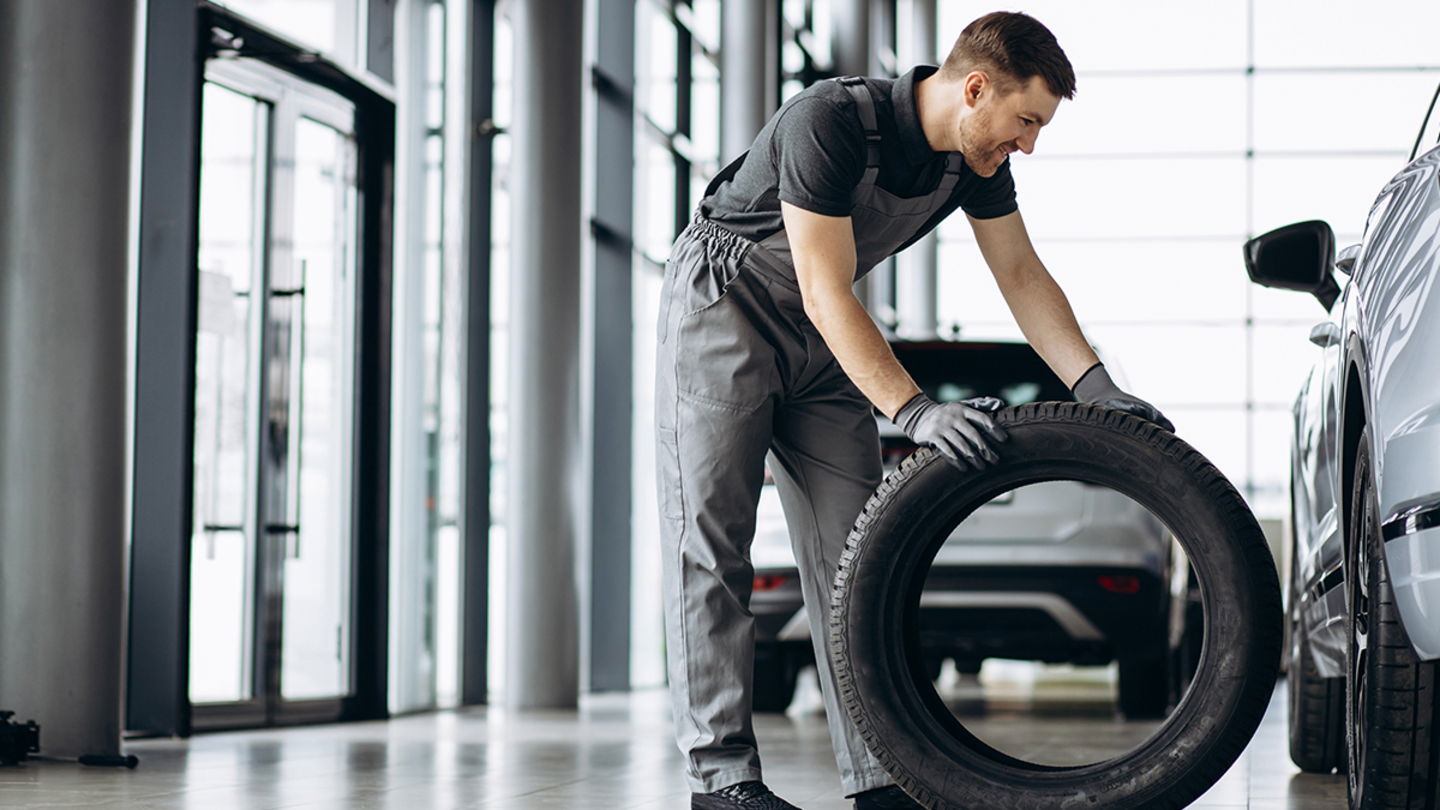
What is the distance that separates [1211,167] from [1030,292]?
14.5m

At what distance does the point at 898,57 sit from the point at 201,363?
13.0 m

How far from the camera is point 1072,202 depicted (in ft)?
55.3

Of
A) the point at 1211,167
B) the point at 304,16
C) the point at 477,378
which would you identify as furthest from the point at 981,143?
the point at 1211,167

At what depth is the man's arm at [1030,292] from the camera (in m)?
3.04

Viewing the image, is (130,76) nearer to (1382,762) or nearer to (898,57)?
(1382,762)

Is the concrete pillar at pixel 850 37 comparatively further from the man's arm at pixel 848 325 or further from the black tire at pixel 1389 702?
the black tire at pixel 1389 702

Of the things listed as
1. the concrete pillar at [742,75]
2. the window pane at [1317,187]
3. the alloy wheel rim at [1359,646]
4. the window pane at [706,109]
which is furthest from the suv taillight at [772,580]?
the window pane at [1317,187]

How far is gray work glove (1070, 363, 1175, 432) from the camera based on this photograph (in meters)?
2.67

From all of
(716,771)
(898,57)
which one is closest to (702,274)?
(716,771)

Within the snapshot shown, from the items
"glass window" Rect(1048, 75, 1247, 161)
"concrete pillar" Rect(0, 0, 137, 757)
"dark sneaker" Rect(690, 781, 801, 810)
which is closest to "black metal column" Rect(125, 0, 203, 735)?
"concrete pillar" Rect(0, 0, 137, 757)

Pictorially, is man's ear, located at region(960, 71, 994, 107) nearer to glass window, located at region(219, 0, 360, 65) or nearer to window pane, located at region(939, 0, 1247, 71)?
glass window, located at region(219, 0, 360, 65)

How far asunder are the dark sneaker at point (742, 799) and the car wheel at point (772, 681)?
364cm

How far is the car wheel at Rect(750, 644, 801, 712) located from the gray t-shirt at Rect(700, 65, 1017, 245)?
372cm

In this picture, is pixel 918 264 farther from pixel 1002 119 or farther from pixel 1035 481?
pixel 1035 481
